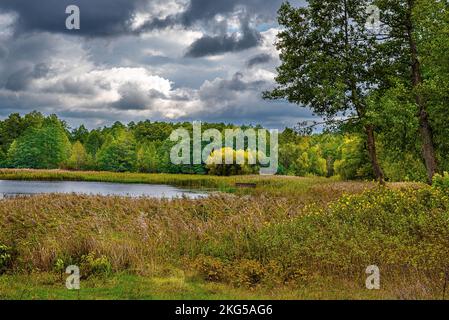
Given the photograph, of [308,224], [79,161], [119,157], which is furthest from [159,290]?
[79,161]

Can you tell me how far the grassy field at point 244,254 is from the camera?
371 inches

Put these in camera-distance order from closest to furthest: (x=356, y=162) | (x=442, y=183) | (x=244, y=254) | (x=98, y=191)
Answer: (x=244, y=254)
(x=442, y=183)
(x=98, y=191)
(x=356, y=162)

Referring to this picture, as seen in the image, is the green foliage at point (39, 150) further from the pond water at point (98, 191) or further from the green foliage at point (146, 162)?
the pond water at point (98, 191)

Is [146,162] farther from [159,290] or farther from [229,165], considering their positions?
[159,290]

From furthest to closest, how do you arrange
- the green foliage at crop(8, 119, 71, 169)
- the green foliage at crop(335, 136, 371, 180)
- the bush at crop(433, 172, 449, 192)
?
the green foliage at crop(8, 119, 71, 169) < the green foliage at crop(335, 136, 371, 180) < the bush at crop(433, 172, 449, 192)

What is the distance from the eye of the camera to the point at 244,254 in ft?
40.0

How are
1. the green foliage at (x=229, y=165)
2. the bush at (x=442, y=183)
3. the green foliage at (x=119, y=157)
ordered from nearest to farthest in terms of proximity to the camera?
the bush at (x=442, y=183) < the green foliage at (x=229, y=165) < the green foliage at (x=119, y=157)

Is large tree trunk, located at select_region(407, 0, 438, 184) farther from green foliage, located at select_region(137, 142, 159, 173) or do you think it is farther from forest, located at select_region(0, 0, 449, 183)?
green foliage, located at select_region(137, 142, 159, 173)

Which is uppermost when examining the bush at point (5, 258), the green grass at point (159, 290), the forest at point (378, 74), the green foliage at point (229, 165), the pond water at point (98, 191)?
the forest at point (378, 74)

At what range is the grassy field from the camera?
371 inches

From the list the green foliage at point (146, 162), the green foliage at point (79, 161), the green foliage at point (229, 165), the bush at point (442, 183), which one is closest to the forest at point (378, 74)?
the bush at point (442, 183)

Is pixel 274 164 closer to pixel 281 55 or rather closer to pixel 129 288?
pixel 281 55

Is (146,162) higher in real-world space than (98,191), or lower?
higher

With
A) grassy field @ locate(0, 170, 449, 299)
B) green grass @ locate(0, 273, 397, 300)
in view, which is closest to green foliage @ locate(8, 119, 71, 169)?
grassy field @ locate(0, 170, 449, 299)
